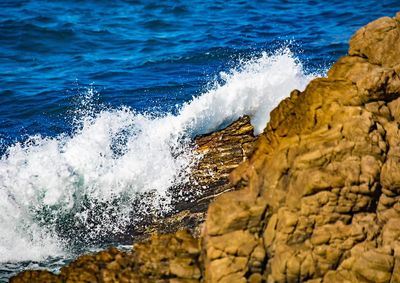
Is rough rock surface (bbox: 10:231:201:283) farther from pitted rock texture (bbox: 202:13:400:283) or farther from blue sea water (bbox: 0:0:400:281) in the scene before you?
blue sea water (bbox: 0:0:400:281)

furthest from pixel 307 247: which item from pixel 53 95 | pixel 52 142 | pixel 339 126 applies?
pixel 53 95

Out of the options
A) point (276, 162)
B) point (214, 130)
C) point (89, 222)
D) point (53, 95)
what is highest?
point (53, 95)

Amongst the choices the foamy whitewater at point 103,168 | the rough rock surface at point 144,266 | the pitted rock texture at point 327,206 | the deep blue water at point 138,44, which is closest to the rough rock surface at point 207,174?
the foamy whitewater at point 103,168

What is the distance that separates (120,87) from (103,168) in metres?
5.05

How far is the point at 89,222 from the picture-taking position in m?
9.23

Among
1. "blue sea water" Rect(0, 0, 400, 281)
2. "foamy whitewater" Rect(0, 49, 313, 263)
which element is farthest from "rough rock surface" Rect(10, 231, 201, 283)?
"foamy whitewater" Rect(0, 49, 313, 263)

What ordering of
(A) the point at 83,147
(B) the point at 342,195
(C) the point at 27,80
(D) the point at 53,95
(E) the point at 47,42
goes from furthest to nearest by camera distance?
(E) the point at 47,42 → (C) the point at 27,80 → (D) the point at 53,95 → (A) the point at 83,147 → (B) the point at 342,195

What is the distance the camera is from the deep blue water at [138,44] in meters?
14.4

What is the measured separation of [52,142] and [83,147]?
0.76 metres

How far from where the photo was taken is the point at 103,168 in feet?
33.9

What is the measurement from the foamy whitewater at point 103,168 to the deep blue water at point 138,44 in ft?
5.64

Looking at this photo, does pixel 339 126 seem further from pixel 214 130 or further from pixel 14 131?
pixel 14 131

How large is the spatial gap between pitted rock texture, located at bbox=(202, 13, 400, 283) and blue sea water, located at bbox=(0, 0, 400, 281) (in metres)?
3.02

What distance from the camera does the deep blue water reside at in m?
14.4
